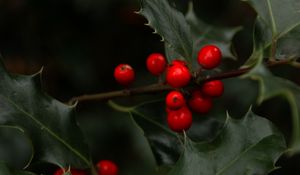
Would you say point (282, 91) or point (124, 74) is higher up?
point (282, 91)

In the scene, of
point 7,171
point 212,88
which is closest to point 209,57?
point 212,88

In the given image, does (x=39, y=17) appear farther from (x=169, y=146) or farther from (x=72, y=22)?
(x=169, y=146)

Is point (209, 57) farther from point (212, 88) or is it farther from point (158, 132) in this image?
point (158, 132)

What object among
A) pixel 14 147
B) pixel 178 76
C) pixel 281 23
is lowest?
pixel 14 147

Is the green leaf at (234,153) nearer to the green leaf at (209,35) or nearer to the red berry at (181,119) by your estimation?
the red berry at (181,119)

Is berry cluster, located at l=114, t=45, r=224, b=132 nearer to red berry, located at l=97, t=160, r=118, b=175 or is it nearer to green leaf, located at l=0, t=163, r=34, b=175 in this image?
red berry, located at l=97, t=160, r=118, b=175

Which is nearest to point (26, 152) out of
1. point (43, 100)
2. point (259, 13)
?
point (43, 100)

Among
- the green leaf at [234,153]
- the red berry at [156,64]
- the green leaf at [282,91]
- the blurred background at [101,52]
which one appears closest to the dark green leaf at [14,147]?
the blurred background at [101,52]
